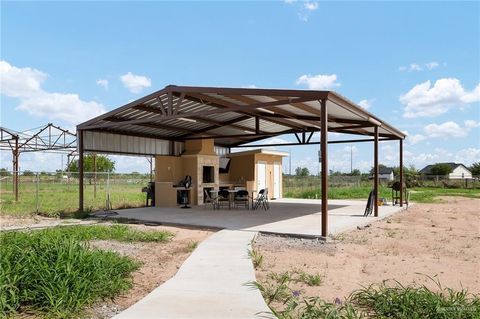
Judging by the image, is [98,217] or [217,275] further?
[98,217]

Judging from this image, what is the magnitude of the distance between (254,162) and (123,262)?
14930 millimetres

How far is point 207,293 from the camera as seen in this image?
4602 millimetres

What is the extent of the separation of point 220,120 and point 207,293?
37.9 feet

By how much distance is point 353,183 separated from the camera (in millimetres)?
33750

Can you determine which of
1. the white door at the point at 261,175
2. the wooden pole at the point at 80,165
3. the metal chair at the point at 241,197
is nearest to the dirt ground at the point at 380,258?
the metal chair at the point at 241,197

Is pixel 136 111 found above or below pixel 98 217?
above

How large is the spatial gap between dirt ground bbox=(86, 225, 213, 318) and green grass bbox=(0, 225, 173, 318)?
0.47ft

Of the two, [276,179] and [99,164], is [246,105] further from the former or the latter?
[99,164]

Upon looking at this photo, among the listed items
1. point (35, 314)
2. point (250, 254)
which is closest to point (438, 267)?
point (250, 254)

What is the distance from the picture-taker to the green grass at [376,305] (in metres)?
3.94

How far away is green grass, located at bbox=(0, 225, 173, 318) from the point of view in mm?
4098

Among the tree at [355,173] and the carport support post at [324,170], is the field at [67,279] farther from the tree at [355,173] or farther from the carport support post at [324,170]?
the tree at [355,173]

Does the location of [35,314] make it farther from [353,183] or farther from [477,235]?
[353,183]

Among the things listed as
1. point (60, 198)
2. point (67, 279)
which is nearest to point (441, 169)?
point (60, 198)
